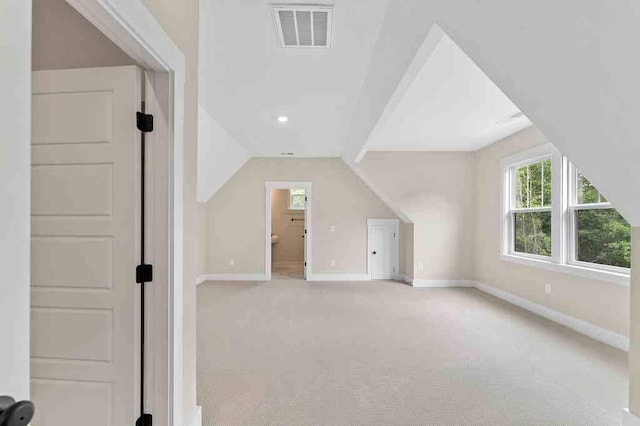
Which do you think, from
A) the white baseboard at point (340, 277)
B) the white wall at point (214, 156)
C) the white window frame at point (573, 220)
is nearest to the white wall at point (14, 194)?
the white wall at point (214, 156)

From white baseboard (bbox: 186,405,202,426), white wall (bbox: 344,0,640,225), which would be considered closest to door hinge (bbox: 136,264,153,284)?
white baseboard (bbox: 186,405,202,426)

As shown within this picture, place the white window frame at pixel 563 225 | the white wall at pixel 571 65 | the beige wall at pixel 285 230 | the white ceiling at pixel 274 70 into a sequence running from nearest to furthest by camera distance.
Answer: the white wall at pixel 571 65 → the white ceiling at pixel 274 70 → the white window frame at pixel 563 225 → the beige wall at pixel 285 230

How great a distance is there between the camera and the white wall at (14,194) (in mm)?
619

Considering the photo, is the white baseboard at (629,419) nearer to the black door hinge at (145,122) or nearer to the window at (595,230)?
the window at (595,230)

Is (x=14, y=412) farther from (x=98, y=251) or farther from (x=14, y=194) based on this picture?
(x=98, y=251)

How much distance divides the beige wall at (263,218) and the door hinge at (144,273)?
5.23 m

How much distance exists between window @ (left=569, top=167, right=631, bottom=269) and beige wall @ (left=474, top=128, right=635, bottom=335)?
0.90ft

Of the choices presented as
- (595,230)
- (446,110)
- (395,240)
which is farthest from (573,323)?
(395,240)

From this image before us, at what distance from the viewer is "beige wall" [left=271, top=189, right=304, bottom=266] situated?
30.3ft

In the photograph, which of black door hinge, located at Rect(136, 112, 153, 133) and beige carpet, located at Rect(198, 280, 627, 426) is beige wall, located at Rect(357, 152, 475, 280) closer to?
beige carpet, located at Rect(198, 280, 627, 426)

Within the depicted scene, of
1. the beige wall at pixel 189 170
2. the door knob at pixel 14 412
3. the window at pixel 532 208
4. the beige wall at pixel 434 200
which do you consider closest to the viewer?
the door knob at pixel 14 412

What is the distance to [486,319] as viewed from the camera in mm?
4078

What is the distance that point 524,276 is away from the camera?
15.2 feet

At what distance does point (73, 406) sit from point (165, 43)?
66.1 inches
